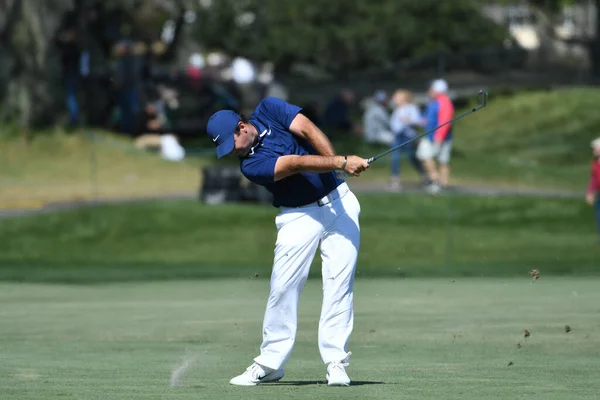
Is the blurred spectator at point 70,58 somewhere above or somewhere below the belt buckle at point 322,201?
below

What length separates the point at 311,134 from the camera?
9.23 meters

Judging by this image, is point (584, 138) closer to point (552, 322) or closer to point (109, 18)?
point (109, 18)

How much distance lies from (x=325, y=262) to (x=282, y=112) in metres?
0.99

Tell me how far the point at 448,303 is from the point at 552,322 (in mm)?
2213

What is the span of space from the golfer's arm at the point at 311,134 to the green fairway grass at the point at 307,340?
4.88 ft

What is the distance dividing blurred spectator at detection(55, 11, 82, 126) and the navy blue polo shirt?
26.0 meters

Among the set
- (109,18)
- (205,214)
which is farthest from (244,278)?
(109,18)

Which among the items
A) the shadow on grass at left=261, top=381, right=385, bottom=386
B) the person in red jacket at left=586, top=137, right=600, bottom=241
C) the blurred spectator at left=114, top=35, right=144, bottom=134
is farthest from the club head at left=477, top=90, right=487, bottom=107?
the blurred spectator at left=114, top=35, right=144, bottom=134

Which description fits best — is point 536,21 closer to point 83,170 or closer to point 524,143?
point 524,143

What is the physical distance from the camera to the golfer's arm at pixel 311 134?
30.2ft

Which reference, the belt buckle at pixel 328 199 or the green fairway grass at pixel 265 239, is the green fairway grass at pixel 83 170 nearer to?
the green fairway grass at pixel 265 239

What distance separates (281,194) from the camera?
369 inches

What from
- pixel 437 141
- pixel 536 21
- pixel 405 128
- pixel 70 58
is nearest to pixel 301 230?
pixel 437 141

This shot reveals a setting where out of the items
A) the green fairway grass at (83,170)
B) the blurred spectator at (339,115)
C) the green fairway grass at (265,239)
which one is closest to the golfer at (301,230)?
the green fairway grass at (265,239)
